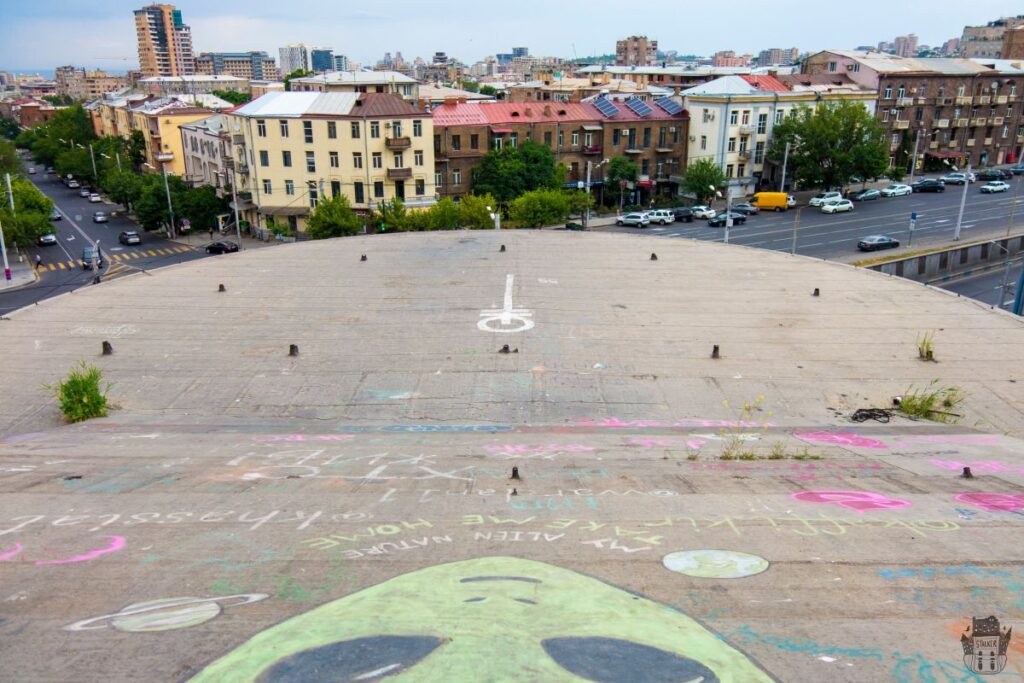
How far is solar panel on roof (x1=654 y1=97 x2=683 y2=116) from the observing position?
3248 inches

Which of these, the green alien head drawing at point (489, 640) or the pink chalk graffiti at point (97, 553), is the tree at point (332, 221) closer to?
the pink chalk graffiti at point (97, 553)

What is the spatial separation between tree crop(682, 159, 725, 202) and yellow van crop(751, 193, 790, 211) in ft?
15.5

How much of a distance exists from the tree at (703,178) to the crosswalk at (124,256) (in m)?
50.3

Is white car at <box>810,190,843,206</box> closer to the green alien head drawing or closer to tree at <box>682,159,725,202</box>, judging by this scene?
tree at <box>682,159,725,202</box>

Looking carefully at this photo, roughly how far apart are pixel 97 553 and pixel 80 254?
224ft

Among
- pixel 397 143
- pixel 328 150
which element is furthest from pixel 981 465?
pixel 328 150

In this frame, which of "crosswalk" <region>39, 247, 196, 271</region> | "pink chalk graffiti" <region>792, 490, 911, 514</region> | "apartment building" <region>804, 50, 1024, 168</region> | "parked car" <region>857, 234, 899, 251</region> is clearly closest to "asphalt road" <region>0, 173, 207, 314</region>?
"crosswalk" <region>39, 247, 196, 271</region>

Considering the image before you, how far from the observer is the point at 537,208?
66.1 m

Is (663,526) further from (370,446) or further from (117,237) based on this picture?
(117,237)

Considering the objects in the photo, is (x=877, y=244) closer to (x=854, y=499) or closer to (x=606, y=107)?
(x=606, y=107)

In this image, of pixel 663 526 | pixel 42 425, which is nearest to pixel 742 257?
pixel 663 526

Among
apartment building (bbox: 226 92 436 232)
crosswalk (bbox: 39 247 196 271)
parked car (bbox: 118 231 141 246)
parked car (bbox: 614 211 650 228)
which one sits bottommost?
crosswalk (bbox: 39 247 196 271)

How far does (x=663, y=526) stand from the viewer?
459 inches

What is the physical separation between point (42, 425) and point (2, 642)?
13.9 meters
